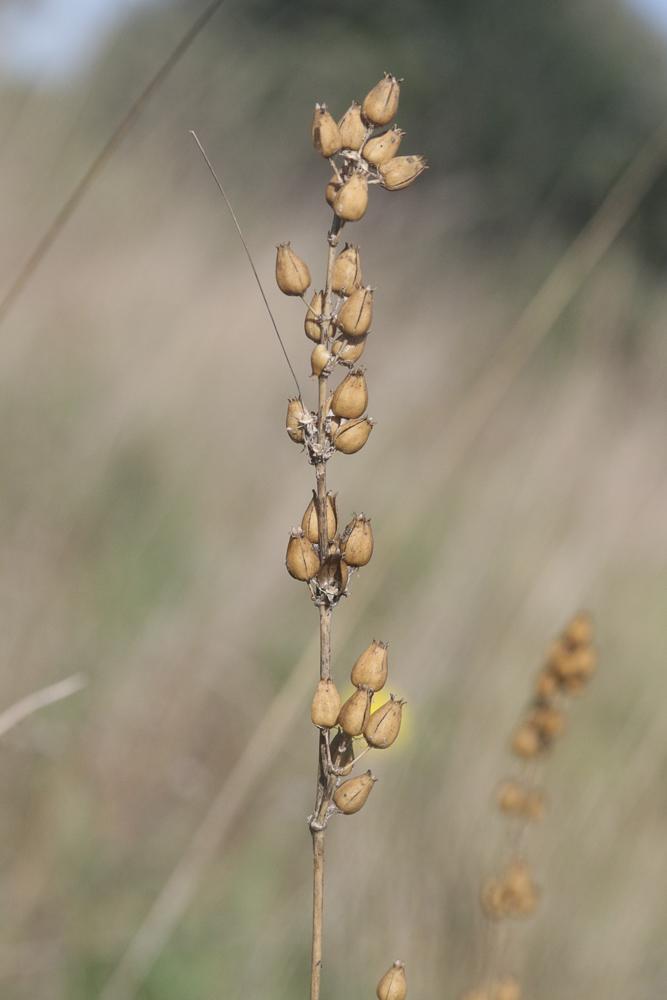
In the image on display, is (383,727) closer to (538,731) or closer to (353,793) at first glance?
(353,793)

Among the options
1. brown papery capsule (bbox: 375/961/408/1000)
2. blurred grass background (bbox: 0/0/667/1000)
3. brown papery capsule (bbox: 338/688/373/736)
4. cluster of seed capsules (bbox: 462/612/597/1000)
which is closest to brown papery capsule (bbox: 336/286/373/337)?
brown papery capsule (bbox: 338/688/373/736)

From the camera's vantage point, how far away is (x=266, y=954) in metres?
1.43

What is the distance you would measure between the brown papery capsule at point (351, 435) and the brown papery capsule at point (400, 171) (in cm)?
15

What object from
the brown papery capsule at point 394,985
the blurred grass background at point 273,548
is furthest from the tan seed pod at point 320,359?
the blurred grass background at point 273,548

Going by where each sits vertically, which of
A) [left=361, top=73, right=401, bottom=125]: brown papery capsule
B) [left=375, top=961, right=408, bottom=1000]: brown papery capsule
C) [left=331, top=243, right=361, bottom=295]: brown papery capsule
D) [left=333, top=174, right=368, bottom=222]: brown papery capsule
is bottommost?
[left=375, top=961, right=408, bottom=1000]: brown papery capsule

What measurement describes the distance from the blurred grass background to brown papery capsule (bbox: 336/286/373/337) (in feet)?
2.68

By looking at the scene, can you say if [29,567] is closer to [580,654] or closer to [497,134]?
[580,654]

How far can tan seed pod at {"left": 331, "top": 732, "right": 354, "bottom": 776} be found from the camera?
0.55 m

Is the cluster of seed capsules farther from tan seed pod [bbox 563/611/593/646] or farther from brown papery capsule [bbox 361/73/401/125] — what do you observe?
brown papery capsule [bbox 361/73/401/125]

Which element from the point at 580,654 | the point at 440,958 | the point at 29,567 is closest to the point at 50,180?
the point at 29,567

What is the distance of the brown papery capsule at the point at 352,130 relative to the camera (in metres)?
0.57

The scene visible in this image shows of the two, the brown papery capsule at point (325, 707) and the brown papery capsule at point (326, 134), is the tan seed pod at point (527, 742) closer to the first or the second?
the brown papery capsule at point (325, 707)

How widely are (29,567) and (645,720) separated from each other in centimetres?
129

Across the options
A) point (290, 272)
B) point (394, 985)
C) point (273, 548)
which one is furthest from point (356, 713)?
point (273, 548)
